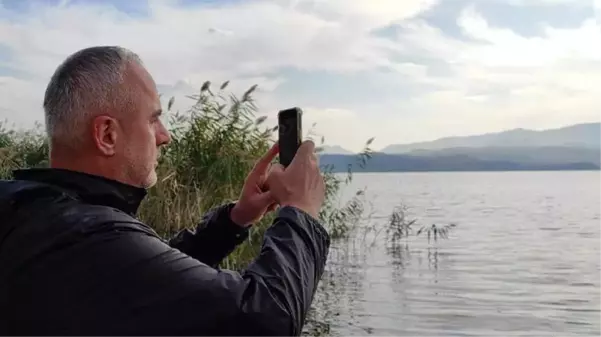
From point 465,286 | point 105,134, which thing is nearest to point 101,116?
point 105,134

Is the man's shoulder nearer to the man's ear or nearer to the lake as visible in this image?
the man's ear

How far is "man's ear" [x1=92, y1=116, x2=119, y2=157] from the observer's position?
6.66 feet

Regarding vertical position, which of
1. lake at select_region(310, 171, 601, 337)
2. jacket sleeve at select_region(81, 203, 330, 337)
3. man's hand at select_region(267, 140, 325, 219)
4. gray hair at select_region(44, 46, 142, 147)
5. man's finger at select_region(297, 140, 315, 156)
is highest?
gray hair at select_region(44, 46, 142, 147)

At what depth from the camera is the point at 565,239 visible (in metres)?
23.9

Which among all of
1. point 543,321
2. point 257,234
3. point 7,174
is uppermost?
point 7,174

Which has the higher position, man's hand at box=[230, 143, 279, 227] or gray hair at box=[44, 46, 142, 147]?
gray hair at box=[44, 46, 142, 147]

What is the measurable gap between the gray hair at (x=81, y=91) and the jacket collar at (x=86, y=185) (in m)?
0.10

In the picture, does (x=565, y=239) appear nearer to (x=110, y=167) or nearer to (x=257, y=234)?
(x=257, y=234)

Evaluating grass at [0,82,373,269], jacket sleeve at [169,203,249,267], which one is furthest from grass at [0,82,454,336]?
jacket sleeve at [169,203,249,267]

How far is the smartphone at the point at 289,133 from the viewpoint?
2.26 m

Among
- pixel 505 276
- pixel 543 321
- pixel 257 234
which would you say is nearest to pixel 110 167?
pixel 257 234

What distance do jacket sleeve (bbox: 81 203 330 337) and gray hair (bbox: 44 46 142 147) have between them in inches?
13.9

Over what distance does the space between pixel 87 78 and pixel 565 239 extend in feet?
76.5

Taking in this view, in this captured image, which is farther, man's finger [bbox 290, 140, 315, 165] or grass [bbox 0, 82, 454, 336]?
grass [bbox 0, 82, 454, 336]
